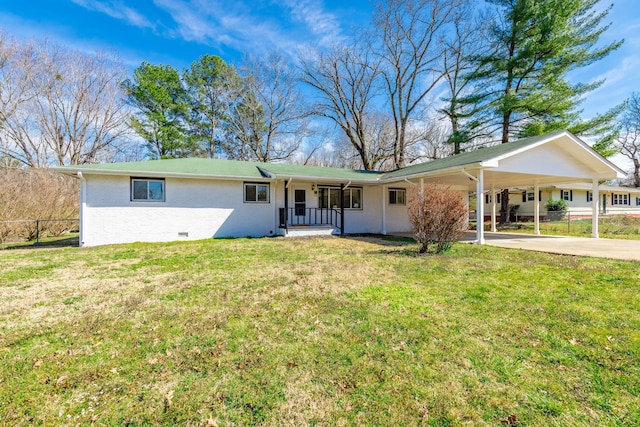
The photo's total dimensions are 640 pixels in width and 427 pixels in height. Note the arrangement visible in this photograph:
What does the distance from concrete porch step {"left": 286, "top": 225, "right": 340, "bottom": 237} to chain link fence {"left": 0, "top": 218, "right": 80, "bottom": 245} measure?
30.8 feet

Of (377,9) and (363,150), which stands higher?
(377,9)

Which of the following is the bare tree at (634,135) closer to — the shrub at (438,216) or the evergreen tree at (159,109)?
the shrub at (438,216)

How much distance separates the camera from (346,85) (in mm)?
23953

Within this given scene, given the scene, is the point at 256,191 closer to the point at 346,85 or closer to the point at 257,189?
the point at 257,189

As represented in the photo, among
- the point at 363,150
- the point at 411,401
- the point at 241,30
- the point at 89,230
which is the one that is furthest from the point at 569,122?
the point at 89,230

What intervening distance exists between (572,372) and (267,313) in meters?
3.06

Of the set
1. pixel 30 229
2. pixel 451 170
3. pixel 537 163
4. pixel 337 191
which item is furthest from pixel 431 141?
pixel 30 229

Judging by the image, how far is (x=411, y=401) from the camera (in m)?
2.02

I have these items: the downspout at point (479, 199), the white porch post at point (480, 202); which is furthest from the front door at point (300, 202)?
the white porch post at point (480, 202)

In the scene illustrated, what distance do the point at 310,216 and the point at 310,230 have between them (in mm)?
1206

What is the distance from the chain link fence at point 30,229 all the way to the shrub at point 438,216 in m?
13.3

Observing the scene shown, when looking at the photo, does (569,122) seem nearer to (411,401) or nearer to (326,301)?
(326,301)

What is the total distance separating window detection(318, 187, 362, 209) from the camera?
13508 mm

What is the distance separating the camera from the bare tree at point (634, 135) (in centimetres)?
3256
